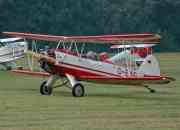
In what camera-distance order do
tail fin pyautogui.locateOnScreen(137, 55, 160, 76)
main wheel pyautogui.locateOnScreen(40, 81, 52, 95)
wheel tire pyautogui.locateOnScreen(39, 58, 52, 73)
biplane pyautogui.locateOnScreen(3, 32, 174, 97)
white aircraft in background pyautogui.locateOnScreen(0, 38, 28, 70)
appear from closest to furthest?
biplane pyautogui.locateOnScreen(3, 32, 174, 97)
wheel tire pyautogui.locateOnScreen(39, 58, 52, 73)
main wheel pyautogui.locateOnScreen(40, 81, 52, 95)
tail fin pyautogui.locateOnScreen(137, 55, 160, 76)
white aircraft in background pyautogui.locateOnScreen(0, 38, 28, 70)

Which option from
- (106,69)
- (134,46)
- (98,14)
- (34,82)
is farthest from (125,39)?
(98,14)

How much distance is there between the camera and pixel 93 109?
1722 cm

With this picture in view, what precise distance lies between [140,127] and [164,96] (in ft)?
25.6

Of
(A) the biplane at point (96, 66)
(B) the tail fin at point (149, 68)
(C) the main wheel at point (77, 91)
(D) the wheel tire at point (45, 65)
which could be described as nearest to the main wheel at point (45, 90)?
(A) the biplane at point (96, 66)

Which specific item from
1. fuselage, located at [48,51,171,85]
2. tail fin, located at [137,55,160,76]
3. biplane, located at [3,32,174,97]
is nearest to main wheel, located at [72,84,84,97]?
biplane, located at [3,32,174,97]

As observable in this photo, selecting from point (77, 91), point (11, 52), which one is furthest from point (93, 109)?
point (11, 52)

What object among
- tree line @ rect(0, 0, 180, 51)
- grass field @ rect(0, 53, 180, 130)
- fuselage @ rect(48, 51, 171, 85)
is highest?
tree line @ rect(0, 0, 180, 51)

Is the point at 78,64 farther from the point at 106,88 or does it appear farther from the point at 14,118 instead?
the point at 14,118

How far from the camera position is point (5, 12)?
7031 centimetres

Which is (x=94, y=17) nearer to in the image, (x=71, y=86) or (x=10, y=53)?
(x=10, y=53)

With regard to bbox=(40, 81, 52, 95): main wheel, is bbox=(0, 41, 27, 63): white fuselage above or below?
above

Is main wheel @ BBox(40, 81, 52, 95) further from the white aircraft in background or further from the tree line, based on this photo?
the tree line

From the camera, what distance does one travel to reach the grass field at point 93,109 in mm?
14102

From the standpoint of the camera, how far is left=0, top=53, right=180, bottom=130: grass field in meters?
14.1
